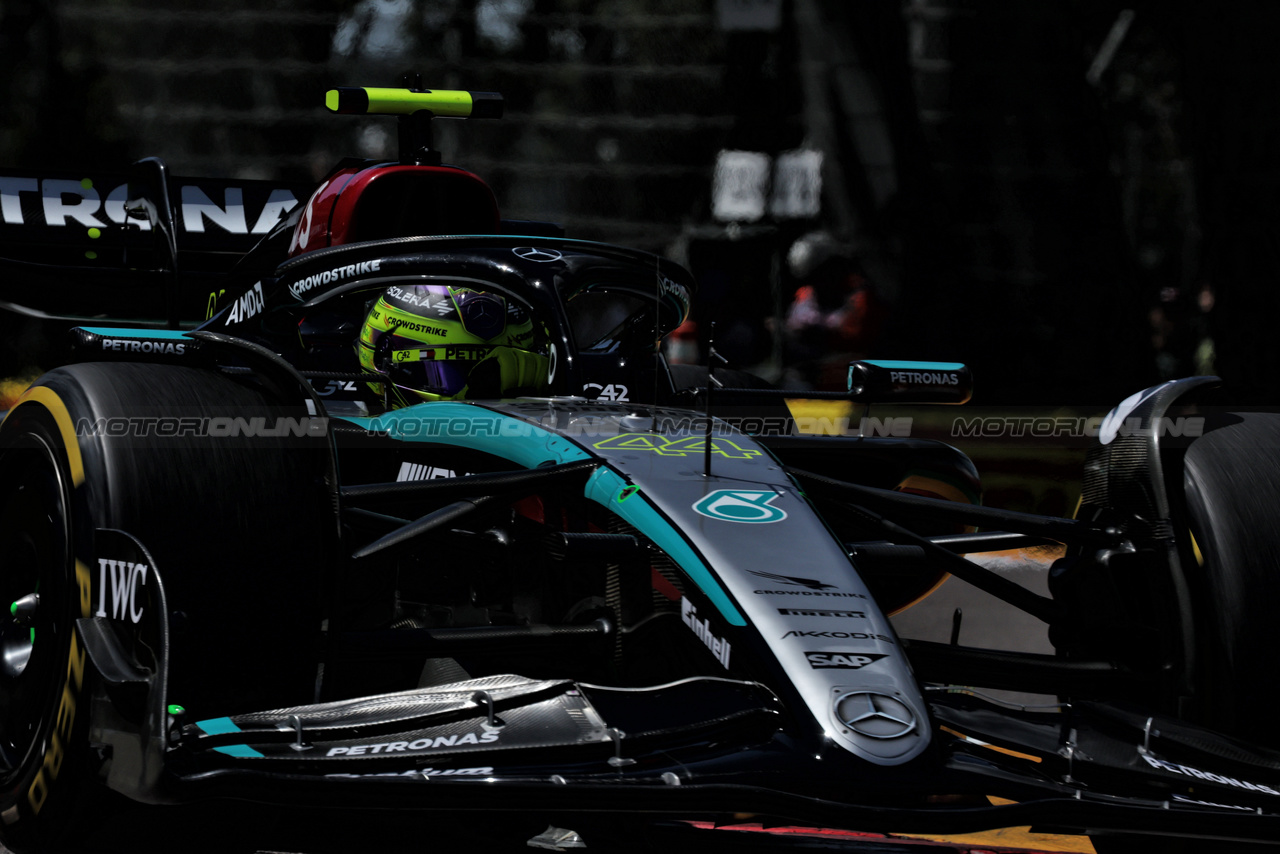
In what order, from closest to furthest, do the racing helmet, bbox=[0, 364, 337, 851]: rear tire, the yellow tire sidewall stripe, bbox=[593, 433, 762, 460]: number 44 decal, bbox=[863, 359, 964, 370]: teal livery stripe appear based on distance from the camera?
bbox=[0, 364, 337, 851]: rear tire, the yellow tire sidewall stripe, bbox=[593, 433, 762, 460]: number 44 decal, bbox=[863, 359, 964, 370]: teal livery stripe, the racing helmet

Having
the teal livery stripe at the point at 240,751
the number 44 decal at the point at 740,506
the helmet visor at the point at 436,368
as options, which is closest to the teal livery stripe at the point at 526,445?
the number 44 decal at the point at 740,506

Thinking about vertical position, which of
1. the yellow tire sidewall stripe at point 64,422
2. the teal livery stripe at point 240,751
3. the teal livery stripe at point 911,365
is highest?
the yellow tire sidewall stripe at point 64,422

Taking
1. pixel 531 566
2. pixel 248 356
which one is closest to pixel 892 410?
pixel 531 566

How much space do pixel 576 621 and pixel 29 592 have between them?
1.11m

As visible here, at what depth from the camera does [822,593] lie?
255 cm

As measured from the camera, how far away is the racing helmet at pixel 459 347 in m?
4.01

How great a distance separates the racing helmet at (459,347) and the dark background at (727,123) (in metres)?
5.21

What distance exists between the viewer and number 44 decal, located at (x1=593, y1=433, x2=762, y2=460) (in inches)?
119

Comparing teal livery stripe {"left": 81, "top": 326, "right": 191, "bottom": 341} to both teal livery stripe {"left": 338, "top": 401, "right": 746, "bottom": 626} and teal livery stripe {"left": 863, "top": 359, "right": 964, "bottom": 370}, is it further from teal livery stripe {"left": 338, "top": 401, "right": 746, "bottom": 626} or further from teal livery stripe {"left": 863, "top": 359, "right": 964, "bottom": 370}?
teal livery stripe {"left": 863, "top": 359, "right": 964, "bottom": 370}

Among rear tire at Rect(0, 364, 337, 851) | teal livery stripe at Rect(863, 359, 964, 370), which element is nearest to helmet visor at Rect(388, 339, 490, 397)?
teal livery stripe at Rect(863, 359, 964, 370)

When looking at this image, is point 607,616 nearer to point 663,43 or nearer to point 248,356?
point 248,356

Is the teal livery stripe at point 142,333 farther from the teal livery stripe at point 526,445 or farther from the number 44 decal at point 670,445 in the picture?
the number 44 decal at point 670,445

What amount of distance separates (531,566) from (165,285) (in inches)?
130

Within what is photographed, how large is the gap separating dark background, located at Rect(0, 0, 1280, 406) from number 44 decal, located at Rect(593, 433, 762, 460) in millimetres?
6079
